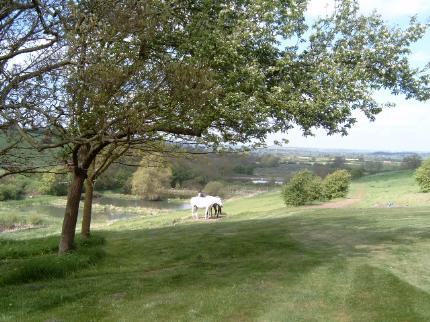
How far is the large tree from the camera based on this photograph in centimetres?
1007

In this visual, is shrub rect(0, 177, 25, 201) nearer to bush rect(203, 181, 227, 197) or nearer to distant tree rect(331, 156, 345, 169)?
bush rect(203, 181, 227, 197)

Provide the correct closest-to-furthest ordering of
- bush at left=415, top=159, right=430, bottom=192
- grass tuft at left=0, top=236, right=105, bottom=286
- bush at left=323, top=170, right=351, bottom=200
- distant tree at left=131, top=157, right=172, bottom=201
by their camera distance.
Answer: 1. grass tuft at left=0, top=236, right=105, bottom=286
2. bush at left=415, top=159, right=430, bottom=192
3. bush at left=323, top=170, right=351, bottom=200
4. distant tree at left=131, top=157, right=172, bottom=201

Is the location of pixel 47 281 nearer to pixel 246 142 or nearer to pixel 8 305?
pixel 8 305

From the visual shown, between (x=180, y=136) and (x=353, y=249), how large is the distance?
23.8ft

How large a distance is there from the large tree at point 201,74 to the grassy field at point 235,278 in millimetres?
3696

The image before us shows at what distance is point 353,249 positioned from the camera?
16016mm

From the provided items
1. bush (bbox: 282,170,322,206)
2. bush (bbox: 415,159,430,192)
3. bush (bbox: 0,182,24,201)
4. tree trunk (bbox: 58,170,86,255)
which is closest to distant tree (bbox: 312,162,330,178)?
bush (bbox: 415,159,430,192)

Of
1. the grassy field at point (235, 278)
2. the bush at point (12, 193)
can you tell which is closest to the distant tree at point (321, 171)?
the bush at point (12, 193)

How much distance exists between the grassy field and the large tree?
3.70 meters

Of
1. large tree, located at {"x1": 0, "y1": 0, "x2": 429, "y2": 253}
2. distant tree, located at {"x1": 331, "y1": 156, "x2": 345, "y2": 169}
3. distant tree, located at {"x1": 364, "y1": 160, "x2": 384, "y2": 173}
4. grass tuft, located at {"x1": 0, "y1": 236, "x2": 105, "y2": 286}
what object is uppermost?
large tree, located at {"x1": 0, "y1": 0, "x2": 429, "y2": 253}

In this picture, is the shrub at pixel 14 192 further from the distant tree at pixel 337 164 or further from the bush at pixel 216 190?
the distant tree at pixel 337 164

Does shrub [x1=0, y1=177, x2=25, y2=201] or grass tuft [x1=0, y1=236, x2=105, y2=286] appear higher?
grass tuft [x1=0, y1=236, x2=105, y2=286]

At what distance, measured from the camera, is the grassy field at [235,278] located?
966 centimetres

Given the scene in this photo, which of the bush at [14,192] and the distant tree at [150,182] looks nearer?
the bush at [14,192]
